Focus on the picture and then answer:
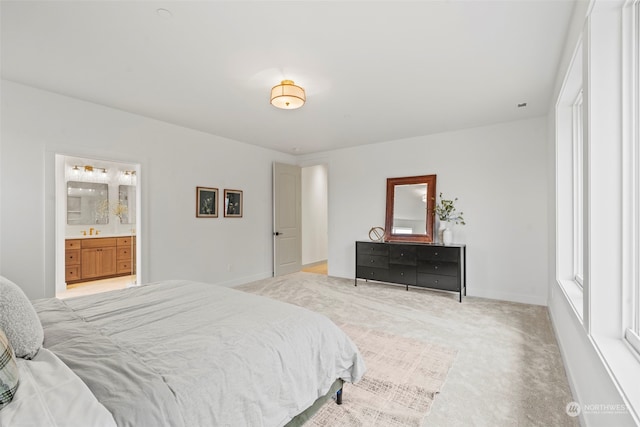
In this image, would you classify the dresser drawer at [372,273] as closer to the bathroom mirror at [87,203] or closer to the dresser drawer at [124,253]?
the dresser drawer at [124,253]

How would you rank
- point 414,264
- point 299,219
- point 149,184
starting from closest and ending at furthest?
point 149,184 < point 414,264 < point 299,219

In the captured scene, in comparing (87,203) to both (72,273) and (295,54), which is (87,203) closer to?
(72,273)

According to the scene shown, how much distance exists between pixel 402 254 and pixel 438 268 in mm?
584

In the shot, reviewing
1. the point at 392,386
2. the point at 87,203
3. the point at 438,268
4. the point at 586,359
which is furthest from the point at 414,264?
the point at 87,203

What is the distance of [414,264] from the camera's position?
4.61 meters

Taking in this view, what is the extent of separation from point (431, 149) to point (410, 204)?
965mm

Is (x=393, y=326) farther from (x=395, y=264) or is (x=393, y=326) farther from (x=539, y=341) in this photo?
(x=395, y=264)

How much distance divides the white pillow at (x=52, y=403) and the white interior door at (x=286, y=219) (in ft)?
15.9

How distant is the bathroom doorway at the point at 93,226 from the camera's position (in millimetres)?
5137

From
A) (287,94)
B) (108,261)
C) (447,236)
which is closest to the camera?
(287,94)

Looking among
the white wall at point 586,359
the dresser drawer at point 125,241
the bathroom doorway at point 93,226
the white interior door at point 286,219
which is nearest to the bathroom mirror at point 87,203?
the bathroom doorway at point 93,226

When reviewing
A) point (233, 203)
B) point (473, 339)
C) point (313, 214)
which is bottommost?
point (473, 339)

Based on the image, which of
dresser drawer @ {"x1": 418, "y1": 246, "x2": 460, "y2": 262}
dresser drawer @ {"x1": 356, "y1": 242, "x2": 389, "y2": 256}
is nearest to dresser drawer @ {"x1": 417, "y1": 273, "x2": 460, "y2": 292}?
dresser drawer @ {"x1": 418, "y1": 246, "x2": 460, "y2": 262}

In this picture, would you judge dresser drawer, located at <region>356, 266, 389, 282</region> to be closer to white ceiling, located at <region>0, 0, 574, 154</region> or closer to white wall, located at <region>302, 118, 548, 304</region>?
white wall, located at <region>302, 118, 548, 304</region>
